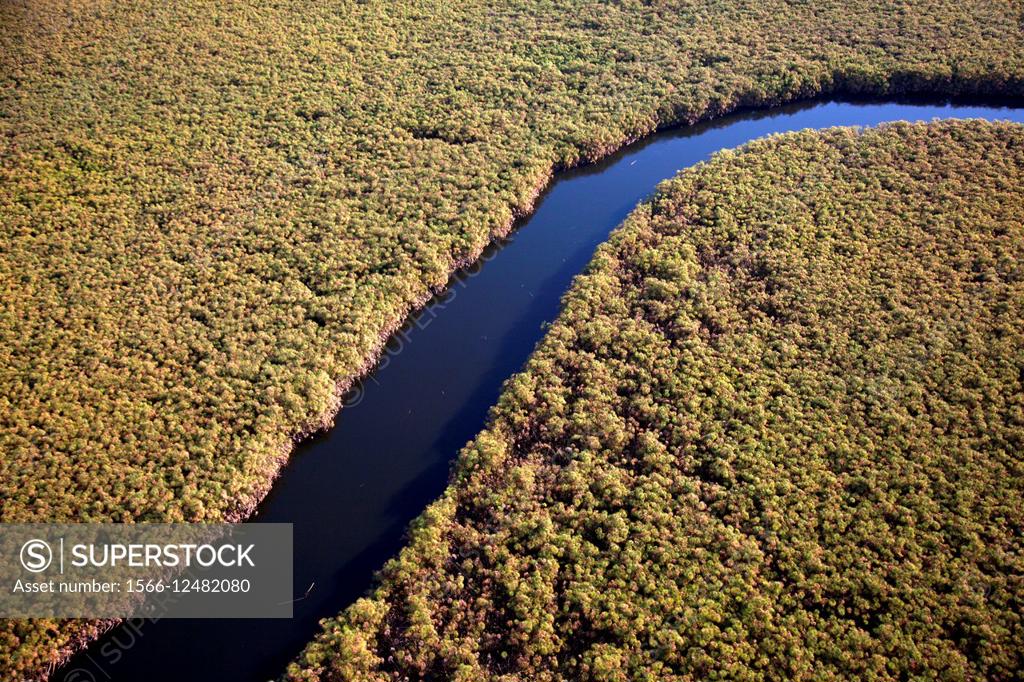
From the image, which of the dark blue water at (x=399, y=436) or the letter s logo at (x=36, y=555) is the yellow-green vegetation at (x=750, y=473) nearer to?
the dark blue water at (x=399, y=436)

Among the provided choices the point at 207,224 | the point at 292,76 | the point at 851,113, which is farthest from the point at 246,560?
the point at 851,113

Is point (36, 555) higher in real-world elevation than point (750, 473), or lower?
lower

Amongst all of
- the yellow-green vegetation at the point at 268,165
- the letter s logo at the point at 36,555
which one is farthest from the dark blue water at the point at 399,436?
the letter s logo at the point at 36,555

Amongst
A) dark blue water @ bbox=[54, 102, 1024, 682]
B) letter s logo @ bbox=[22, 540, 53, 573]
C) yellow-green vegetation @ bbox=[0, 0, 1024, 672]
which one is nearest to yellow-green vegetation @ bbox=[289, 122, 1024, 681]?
dark blue water @ bbox=[54, 102, 1024, 682]

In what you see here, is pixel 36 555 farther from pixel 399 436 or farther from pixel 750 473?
pixel 750 473

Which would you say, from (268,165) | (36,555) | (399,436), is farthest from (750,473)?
(268,165)

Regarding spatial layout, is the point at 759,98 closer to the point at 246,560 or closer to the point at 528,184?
the point at 528,184

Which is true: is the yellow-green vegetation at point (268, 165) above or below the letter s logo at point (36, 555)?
above
